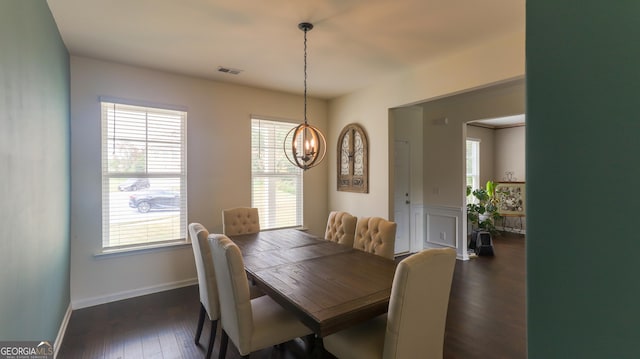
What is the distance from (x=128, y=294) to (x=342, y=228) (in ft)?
8.78

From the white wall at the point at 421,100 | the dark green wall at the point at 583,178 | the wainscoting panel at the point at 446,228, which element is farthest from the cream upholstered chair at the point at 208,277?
the wainscoting panel at the point at 446,228

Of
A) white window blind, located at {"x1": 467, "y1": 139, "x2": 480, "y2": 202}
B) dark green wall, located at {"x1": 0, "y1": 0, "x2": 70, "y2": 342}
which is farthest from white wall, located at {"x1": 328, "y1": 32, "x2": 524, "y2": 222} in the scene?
dark green wall, located at {"x1": 0, "y1": 0, "x2": 70, "y2": 342}

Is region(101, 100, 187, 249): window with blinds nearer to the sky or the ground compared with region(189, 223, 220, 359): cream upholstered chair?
nearer to the sky

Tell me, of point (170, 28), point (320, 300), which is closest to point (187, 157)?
point (170, 28)

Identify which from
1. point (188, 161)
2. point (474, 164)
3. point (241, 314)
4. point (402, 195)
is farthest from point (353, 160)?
point (474, 164)

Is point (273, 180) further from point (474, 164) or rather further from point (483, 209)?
point (474, 164)

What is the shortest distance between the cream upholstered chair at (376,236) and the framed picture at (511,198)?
5.81 meters

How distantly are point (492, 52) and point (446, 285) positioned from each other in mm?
2483

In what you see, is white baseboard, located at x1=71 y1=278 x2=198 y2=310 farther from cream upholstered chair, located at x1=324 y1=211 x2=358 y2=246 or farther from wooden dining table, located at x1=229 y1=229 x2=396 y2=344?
cream upholstered chair, located at x1=324 y1=211 x2=358 y2=246

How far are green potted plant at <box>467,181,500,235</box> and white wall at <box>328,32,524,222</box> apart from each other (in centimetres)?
119

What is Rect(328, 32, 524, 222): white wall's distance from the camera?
2943mm

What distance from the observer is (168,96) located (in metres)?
3.80

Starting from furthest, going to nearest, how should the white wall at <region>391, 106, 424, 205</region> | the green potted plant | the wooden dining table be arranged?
the green potted plant
the white wall at <region>391, 106, 424, 205</region>
the wooden dining table

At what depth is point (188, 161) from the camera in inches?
155
